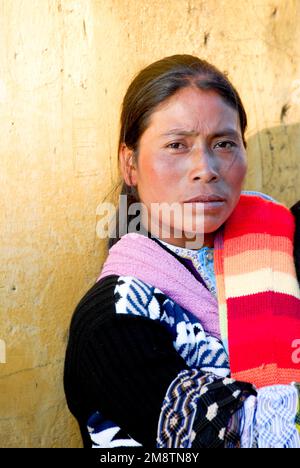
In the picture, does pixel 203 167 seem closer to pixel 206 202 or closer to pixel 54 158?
pixel 206 202

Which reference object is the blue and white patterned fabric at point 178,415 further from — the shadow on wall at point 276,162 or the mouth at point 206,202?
the shadow on wall at point 276,162

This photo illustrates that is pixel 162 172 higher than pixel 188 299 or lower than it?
higher

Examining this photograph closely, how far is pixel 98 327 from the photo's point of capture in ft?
5.45

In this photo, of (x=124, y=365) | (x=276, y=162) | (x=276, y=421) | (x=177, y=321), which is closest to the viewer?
(x=276, y=421)

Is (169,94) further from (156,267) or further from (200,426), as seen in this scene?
(200,426)

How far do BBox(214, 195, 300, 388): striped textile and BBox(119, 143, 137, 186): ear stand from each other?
0.32 meters

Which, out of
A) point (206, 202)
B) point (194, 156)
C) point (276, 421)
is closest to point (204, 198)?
→ point (206, 202)

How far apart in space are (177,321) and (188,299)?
0.10 m

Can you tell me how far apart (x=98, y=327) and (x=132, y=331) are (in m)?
0.09

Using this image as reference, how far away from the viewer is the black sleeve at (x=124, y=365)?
1572 millimetres

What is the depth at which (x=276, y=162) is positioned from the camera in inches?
105

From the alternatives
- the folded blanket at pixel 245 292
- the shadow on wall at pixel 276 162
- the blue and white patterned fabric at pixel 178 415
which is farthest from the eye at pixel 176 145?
the shadow on wall at pixel 276 162

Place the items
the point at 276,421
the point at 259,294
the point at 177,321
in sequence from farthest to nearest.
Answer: the point at 259,294 → the point at 177,321 → the point at 276,421

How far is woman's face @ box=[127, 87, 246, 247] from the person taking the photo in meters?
1.84
